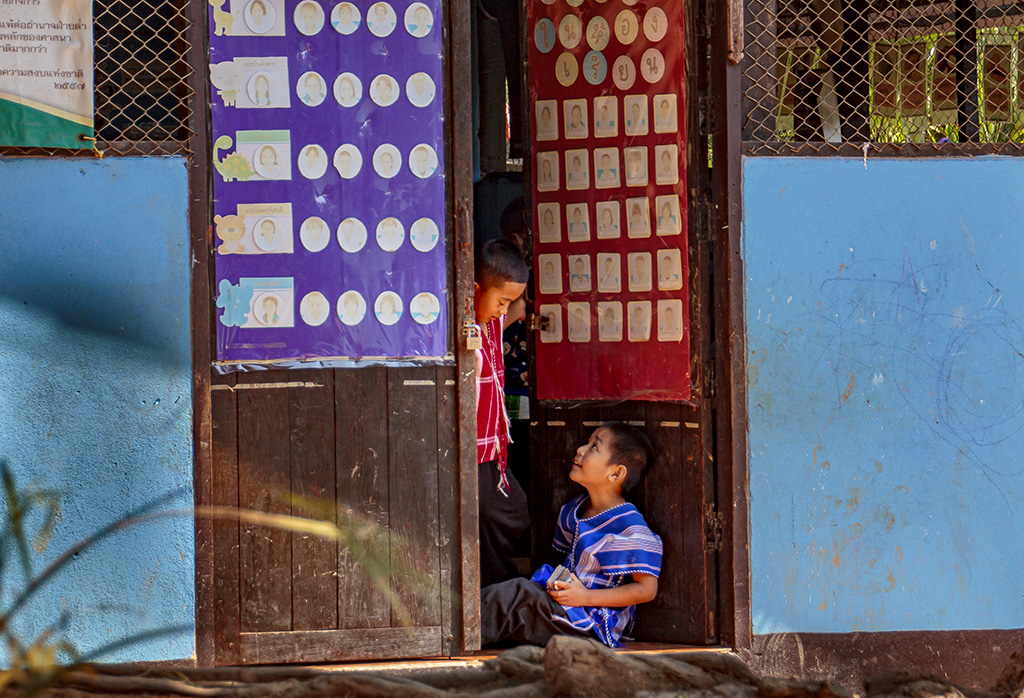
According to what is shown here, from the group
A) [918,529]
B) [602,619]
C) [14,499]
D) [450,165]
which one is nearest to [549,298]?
[450,165]

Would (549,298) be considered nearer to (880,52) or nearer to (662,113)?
(662,113)

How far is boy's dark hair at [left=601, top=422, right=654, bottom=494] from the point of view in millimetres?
3947

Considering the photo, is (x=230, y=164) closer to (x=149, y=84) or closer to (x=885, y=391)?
(x=149, y=84)

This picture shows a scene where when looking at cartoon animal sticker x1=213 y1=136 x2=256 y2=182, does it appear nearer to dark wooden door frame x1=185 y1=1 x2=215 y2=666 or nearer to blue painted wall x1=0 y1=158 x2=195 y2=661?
dark wooden door frame x1=185 y1=1 x2=215 y2=666

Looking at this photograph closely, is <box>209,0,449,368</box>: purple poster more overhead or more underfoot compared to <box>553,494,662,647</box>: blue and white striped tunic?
more overhead

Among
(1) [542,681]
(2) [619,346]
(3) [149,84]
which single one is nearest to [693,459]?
(2) [619,346]

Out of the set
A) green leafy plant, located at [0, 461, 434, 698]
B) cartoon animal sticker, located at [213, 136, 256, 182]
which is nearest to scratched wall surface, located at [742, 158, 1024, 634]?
green leafy plant, located at [0, 461, 434, 698]

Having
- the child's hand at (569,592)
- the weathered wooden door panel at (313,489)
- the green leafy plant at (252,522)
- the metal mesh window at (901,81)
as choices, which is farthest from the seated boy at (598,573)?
the metal mesh window at (901,81)

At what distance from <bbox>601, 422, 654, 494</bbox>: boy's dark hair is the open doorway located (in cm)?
6

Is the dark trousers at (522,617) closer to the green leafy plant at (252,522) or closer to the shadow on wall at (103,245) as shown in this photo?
the green leafy plant at (252,522)

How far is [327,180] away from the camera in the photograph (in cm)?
348

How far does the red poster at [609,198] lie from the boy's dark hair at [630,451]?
0.17 m

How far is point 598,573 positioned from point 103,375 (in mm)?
2115

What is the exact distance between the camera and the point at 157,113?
156 inches
